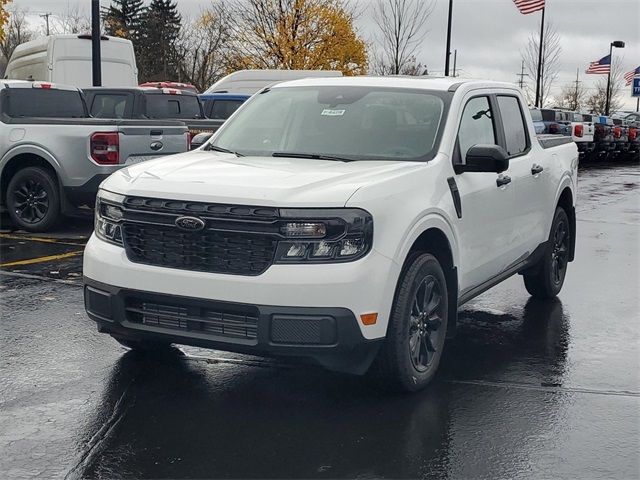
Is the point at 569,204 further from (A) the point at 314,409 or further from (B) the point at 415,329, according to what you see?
(A) the point at 314,409

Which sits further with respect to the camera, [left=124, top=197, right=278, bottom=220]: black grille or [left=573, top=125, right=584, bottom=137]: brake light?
[left=573, top=125, right=584, bottom=137]: brake light

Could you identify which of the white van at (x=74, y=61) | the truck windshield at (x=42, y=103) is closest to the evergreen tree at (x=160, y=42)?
the white van at (x=74, y=61)

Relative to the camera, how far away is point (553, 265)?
25.4 feet

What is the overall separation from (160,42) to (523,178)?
2414 inches

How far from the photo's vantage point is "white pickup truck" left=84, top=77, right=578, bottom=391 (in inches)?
175

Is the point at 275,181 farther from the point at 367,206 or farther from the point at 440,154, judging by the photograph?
the point at 440,154

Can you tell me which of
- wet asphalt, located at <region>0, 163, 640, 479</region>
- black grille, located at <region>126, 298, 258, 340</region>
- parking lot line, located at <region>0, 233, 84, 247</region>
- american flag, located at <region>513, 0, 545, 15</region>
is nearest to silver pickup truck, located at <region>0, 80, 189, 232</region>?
parking lot line, located at <region>0, 233, 84, 247</region>

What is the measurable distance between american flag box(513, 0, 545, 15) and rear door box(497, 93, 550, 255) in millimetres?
23985

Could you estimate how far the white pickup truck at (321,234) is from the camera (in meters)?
4.45

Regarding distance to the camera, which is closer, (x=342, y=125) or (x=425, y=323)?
(x=425, y=323)

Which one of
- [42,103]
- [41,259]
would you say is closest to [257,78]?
[42,103]

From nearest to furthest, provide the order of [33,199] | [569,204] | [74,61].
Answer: [569,204]
[33,199]
[74,61]

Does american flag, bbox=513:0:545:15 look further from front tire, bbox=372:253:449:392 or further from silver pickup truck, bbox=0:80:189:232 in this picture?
front tire, bbox=372:253:449:392

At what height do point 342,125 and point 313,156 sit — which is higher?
point 342,125
